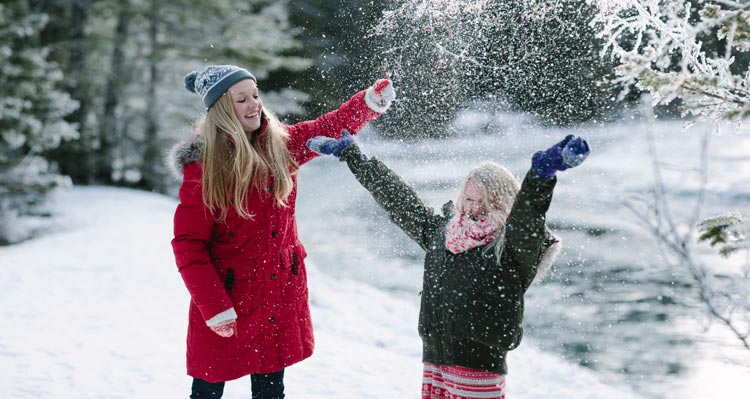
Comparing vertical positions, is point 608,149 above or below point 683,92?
above

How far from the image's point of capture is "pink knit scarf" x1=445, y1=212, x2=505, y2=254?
2.63 meters

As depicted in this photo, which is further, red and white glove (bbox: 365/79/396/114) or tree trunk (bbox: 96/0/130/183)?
tree trunk (bbox: 96/0/130/183)

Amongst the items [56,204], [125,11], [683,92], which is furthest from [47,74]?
[683,92]

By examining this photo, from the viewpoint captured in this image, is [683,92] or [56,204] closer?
[683,92]

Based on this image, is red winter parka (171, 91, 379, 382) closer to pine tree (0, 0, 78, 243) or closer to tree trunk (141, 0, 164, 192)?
pine tree (0, 0, 78, 243)

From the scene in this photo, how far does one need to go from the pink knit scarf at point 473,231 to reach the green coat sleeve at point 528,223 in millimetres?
82

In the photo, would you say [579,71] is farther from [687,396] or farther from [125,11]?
[125,11]

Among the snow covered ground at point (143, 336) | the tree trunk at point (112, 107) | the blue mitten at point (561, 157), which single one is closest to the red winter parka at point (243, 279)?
the blue mitten at point (561, 157)

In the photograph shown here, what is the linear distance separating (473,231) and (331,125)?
0.97 metres

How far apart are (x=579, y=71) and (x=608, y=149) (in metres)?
13.9

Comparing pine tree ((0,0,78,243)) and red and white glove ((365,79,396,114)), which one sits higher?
pine tree ((0,0,78,243))

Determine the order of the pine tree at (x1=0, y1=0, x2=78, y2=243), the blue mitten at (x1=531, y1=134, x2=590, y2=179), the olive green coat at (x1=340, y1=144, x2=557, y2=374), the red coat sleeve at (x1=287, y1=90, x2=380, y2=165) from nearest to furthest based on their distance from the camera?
the blue mitten at (x1=531, y1=134, x2=590, y2=179), the olive green coat at (x1=340, y1=144, x2=557, y2=374), the red coat sleeve at (x1=287, y1=90, x2=380, y2=165), the pine tree at (x1=0, y1=0, x2=78, y2=243)

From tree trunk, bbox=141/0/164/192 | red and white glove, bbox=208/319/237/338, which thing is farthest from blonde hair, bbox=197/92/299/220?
tree trunk, bbox=141/0/164/192

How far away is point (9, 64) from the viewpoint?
35.2 feet
